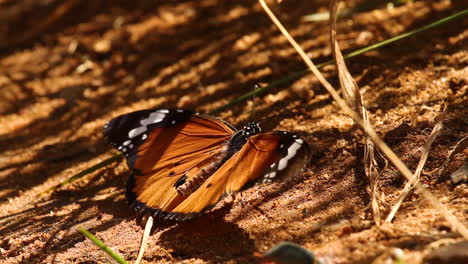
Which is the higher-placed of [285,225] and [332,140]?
[332,140]

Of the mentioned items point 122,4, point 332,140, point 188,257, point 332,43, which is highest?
point 122,4

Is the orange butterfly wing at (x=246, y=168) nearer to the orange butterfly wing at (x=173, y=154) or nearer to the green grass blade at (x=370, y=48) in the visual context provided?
the orange butterfly wing at (x=173, y=154)

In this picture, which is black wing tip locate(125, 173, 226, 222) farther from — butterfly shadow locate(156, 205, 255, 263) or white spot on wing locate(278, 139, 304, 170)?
white spot on wing locate(278, 139, 304, 170)

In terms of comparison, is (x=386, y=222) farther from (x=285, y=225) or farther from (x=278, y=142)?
(x=278, y=142)

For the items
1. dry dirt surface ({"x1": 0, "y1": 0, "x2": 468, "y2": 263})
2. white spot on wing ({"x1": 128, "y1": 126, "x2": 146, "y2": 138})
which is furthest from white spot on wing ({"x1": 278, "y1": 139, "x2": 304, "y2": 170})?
white spot on wing ({"x1": 128, "y1": 126, "x2": 146, "y2": 138})

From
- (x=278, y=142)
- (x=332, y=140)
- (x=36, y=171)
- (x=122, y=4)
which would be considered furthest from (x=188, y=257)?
(x=122, y=4)

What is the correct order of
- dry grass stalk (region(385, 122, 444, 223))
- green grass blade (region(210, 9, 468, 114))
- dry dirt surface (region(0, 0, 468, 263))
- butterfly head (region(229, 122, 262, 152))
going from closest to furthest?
1. dry grass stalk (region(385, 122, 444, 223))
2. dry dirt surface (region(0, 0, 468, 263))
3. butterfly head (region(229, 122, 262, 152))
4. green grass blade (region(210, 9, 468, 114))
